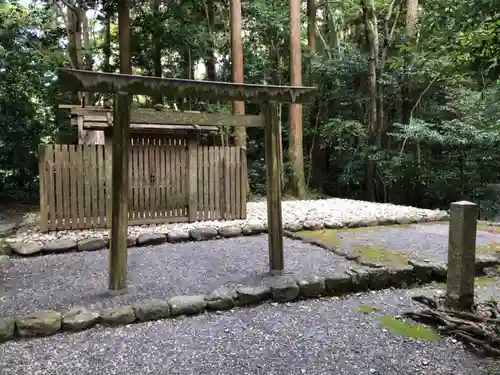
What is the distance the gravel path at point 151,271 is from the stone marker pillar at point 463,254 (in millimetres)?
1378

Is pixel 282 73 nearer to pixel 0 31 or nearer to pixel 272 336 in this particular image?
pixel 0 31

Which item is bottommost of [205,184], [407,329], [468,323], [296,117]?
[407,329]

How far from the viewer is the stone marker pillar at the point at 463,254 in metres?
3.30

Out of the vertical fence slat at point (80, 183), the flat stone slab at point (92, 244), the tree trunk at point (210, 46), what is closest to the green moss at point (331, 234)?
the flat stone slab at point (92, 244)

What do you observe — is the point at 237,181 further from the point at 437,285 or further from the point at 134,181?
the point at 437,285

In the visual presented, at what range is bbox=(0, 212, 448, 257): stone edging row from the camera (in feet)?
17.6

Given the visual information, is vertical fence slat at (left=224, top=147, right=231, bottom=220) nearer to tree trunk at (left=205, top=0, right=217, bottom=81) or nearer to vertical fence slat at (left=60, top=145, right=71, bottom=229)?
vertical fence slat at (left=60, top=145, right=71, bottom=229)

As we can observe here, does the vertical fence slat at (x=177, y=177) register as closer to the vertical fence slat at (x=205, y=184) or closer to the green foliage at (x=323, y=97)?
the vertical fence slat at (x=205, y=184)

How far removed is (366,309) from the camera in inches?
138

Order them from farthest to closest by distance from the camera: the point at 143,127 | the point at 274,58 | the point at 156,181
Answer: the point at 274,58 < the point at 156,181 < the point at 143,127

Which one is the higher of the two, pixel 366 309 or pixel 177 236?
pixel 177 236

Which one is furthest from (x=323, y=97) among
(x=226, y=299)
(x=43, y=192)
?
(x=226, y=299)

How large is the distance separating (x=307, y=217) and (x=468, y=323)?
16.2 feet

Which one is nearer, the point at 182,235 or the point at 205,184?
the point at 182,235
